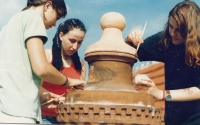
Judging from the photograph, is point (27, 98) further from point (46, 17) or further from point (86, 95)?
point (46, 17)

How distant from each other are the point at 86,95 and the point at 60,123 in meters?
0.14

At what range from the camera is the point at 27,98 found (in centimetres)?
111

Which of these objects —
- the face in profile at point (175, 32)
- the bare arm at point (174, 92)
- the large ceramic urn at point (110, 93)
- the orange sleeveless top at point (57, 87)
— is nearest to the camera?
the large ceramic urn at point (110, 93)

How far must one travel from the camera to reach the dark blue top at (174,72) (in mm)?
1492

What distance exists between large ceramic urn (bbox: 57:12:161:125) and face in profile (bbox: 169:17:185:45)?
273mm

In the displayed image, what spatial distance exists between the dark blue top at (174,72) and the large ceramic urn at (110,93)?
0.27m

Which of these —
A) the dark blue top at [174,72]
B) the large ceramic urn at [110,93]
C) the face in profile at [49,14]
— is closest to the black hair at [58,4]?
the face in profile at [49,14]

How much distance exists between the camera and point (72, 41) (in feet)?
5.42

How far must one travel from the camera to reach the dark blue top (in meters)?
1.49

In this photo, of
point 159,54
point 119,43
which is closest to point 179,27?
point 159,54

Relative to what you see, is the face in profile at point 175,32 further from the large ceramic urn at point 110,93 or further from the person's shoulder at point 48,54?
the person's shoulder at point 48,54

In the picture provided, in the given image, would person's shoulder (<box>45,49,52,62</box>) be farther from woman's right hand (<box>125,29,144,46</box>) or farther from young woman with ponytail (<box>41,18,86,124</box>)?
woman's right hand (<box>125,29,144,46</box>)

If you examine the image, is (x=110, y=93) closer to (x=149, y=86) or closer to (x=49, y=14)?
(x=149, y=86)

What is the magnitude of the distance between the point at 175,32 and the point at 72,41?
0.47 metres
